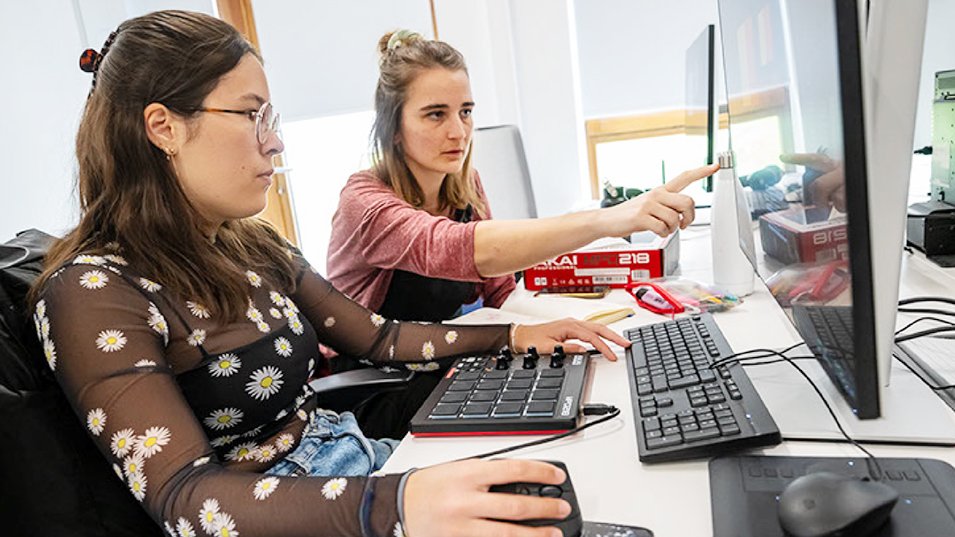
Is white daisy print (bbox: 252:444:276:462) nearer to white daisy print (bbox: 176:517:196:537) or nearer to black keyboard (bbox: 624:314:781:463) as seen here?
white daisy print (bbox: 176:517:196:537)

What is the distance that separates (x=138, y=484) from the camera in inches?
28.6

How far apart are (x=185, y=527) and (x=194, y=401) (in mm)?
218

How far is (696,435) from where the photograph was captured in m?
0.71

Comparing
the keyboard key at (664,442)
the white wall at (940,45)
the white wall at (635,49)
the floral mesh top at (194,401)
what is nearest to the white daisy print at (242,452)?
the floral mesh top at (194,401)

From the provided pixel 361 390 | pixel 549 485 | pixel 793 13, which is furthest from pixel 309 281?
pixel 793 13

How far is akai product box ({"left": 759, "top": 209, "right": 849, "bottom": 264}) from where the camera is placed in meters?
0.62

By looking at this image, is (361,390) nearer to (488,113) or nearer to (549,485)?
(549,485)

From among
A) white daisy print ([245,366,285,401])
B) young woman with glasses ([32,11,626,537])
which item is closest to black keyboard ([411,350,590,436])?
young woman with glasses ([32,11,626,537])

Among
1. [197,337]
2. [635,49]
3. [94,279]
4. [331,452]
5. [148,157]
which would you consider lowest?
[331,452]

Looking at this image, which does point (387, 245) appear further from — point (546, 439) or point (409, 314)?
point (546, 439)

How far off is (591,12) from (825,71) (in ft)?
8.68

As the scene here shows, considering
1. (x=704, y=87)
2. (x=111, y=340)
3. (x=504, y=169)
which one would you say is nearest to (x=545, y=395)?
(x=111, y=340)

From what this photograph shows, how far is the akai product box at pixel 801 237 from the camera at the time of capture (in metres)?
0.62

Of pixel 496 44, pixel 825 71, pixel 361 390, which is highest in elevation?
pixel 496 44
